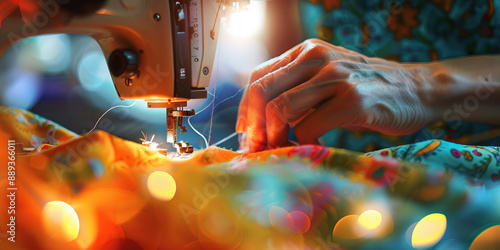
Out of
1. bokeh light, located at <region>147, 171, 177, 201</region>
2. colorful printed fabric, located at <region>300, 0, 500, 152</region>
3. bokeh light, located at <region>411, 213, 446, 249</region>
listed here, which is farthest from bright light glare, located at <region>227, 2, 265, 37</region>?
bokeh light, located at <region>411, 213, 446, 249</region>

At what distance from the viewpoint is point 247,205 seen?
58 centimetres

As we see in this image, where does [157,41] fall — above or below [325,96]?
above

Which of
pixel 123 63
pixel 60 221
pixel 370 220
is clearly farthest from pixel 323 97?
pixel 60 221

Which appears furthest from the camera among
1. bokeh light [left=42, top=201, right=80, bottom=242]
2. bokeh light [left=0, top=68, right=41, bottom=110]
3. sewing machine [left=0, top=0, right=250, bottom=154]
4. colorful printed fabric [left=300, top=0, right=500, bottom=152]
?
bokeh light [left=0, top=68, right=41, bottom=110]

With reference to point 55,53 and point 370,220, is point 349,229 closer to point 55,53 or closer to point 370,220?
point 370,220

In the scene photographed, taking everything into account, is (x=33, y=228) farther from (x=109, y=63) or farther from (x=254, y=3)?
(x=254, y=3)

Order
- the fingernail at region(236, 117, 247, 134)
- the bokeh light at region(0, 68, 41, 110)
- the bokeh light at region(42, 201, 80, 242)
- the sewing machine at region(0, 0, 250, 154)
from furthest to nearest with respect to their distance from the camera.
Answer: the bokeh light at region(0, 68, 41, 110), the fingernail at region(236, 117, 247, 134), the sewing machine at region(0, 0, 250, 154), the bokeh light at region(42, 201, 80, 242)

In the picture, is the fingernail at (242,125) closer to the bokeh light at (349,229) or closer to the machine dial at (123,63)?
the machine dial at (123,63)

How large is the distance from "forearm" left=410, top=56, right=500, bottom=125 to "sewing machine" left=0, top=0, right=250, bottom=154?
2.03ft

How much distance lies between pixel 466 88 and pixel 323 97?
532 mm

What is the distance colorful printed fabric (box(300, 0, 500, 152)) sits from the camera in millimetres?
1402

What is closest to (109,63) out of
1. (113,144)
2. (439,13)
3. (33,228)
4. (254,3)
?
Result: (113,144)

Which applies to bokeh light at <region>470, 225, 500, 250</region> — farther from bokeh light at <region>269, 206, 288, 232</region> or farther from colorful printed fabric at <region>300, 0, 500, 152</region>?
colorful printed fabric at <region>300, 0, 500, 152</region>

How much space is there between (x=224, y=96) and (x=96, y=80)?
53 centimetres
